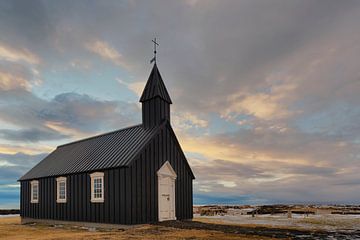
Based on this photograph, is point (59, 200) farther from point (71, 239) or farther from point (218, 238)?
point (218, 238)

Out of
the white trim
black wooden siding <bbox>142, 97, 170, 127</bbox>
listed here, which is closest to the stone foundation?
the white trim

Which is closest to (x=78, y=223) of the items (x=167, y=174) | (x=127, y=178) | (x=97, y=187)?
(x=97, y=187)

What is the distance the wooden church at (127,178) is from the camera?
70.9 ft

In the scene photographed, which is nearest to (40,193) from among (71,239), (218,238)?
(71,239)

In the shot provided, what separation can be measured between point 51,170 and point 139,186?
11.2 meters

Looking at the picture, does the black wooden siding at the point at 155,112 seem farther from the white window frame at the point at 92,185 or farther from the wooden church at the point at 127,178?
the white window frame at the point at 92,185

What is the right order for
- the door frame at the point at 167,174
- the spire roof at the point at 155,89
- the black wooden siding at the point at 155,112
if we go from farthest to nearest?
the spire roof at the point at 155,89 → the black wooden siding at the point at 155,112 → the door frame at the point at 167,174

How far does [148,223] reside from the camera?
2192cm

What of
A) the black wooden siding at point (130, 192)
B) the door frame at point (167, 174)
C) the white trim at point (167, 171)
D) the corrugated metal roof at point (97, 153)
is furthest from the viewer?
the white trim at point (167, 171)

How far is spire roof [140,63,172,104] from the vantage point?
25589 mm

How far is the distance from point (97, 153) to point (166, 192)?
6055 millimetres

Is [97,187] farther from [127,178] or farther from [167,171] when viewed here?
[167,171]

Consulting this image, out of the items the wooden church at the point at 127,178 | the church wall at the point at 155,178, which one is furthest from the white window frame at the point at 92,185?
the church wall at the point at 155,178

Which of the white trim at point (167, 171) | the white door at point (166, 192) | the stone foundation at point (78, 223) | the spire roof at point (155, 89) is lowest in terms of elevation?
the stone foundation at point (78, 223)
